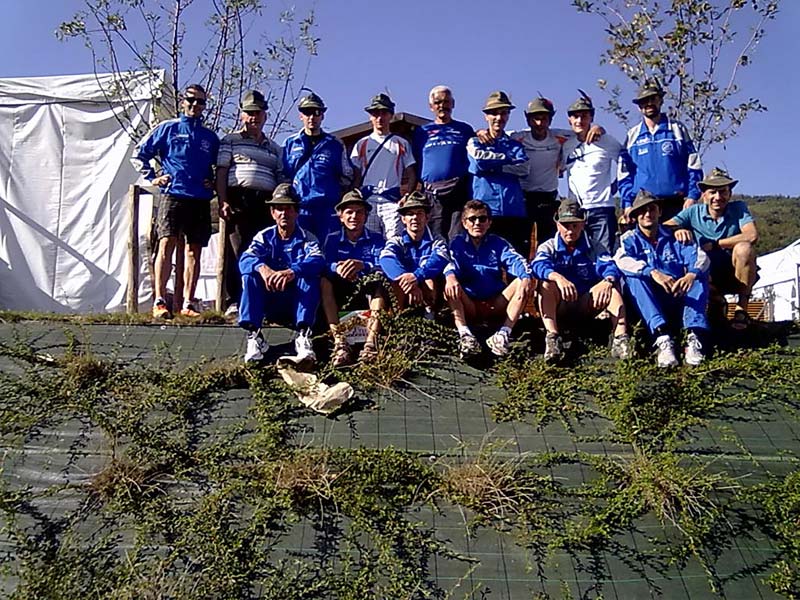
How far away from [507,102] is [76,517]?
447 cm

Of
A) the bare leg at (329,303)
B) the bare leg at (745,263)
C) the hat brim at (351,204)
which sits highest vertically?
the hat brim at (351,204)

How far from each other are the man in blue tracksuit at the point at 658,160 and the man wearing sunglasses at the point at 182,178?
352 centimetres

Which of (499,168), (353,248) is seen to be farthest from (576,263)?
(353,248)

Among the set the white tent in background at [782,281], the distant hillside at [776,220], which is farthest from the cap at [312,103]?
the distant hillside at [776,220]

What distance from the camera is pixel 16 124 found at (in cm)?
1002

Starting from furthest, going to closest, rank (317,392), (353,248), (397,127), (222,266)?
(397,127), (222,266), (353,248), (317,392)

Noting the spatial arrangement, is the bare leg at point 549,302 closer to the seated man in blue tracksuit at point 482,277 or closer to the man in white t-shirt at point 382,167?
the seated man in blue tracksuit at point 482,277

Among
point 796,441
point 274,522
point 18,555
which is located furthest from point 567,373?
point 18,555

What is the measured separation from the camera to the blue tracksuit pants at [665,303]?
600cm

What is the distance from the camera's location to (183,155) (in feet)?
22.7

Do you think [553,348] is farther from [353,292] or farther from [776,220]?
[776,220]

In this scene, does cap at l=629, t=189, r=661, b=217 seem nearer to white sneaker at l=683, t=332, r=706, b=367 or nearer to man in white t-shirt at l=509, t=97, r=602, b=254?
man in white t-shirt at l=509, t=97, r=602, b=254

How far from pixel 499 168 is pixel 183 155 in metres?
2.64

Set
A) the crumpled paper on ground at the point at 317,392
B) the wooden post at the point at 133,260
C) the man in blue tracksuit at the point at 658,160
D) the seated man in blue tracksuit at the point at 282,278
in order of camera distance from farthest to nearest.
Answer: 1. the wooden post at the point at 133,260
2. the man in blue tracksuit at the point at 658,160
3. the seated man in blue tracksuit at the point at 282,278
4. the crumpled paper on ground at the point at 317,392
